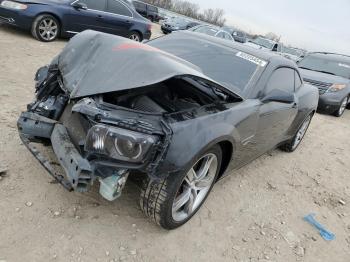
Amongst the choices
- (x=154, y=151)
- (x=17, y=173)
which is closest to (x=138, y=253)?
(x=154, y=151)

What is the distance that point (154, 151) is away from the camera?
240cm

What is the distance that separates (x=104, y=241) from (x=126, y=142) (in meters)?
0.91

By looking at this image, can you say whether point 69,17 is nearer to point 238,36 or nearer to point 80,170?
point 80,170

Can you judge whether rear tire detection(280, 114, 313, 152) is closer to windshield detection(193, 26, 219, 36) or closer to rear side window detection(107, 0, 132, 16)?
rear side window detection(107, 0, 132, 16)

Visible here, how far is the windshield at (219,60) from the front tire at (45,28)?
5377 millimetres

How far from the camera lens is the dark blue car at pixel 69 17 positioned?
8039 mm

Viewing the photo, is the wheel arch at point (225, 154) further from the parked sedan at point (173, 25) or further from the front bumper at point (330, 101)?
the parked sedan at point (173, 25)

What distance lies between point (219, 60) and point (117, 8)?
281 inches

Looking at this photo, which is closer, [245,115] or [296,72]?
[245,115]

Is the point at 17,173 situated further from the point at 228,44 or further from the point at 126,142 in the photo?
the point at 228,44

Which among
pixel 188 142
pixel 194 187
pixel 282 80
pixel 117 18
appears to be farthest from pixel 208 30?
pixel 188 142

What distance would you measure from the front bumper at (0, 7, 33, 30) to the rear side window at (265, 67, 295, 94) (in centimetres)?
641

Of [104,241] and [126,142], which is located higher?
[126,142]

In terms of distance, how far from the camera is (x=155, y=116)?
255 cm
